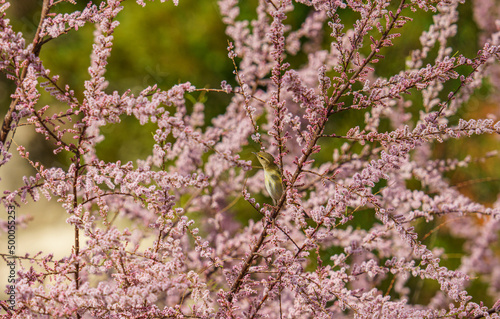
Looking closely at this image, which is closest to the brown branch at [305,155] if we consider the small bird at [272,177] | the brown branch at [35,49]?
the small bird at [272,177]

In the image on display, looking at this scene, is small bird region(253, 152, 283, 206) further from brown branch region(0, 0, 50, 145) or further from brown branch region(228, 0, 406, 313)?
brown branch region(0, 0, 50, 145)

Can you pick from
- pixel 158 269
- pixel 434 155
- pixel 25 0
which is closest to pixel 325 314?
pixel 158 269

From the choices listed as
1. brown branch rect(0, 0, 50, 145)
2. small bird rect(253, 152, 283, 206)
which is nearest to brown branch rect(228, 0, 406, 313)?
small bird rect(253, 152, 283, 206)

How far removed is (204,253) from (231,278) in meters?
0.10

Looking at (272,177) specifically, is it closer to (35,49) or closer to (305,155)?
(305,155)

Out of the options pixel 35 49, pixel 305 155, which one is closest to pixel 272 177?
pixel 305 155

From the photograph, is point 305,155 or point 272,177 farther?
point 272,177

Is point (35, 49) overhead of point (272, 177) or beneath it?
overhead

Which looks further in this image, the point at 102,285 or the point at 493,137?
the point at 493,137

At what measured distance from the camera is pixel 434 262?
2.74 ft

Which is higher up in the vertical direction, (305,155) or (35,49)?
(35,49)

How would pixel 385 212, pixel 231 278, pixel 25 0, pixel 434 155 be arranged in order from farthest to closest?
pixel 25 0 → pixel 434 155 → pixel 231 278 → pixel 385 212

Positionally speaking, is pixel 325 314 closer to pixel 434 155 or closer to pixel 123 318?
pixel 123 318

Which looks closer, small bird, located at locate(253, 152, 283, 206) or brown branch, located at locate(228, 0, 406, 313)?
brown branch, located at locate(228, 0, 406, 313)
